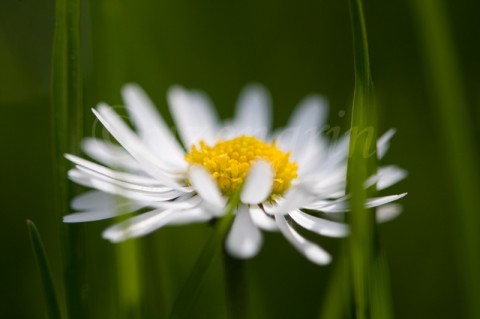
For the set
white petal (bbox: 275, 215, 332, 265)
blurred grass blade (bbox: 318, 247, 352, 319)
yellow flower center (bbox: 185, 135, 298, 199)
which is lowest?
blurred grass blade (bbox: 318, 247, 352, 319)

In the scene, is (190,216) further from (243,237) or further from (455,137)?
(455,137)

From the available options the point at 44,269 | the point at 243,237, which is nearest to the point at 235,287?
the point at 243,237

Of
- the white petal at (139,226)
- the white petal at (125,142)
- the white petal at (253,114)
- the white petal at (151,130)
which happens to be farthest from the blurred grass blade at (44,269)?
the white petal at (253,114)

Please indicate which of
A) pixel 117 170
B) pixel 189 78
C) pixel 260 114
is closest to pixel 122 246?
pixel 117 170

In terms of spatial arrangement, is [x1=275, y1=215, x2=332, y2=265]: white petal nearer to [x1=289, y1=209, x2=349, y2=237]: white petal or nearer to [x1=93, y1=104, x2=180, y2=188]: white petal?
[x1=289, y1=209, x2=349, y2=237]: white petal

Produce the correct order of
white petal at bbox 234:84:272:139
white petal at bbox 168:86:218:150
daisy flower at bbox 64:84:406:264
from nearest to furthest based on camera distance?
1. daisy flower at bbox 64:84:406:264
2. white petal at bbox 168:86:218:150
3. white petal at bbox 234:84:272:139

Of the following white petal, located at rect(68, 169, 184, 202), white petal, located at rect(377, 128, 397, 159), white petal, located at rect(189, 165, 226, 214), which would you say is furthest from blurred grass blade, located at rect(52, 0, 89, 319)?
white petal, located at rect(377, 128, 397, 159)
